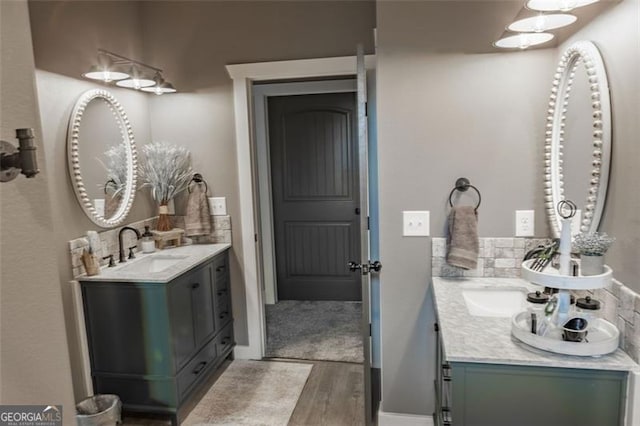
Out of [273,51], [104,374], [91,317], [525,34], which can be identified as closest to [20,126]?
[525,34]

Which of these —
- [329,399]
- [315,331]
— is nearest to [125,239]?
[329,399]

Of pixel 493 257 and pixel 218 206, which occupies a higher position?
pixel 218 206

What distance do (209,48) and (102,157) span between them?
1055mm

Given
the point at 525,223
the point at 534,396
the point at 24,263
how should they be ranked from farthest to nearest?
the point at 525,223, the point at 534,396, the point at 24,263

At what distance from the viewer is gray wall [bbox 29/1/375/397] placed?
2.89 metres

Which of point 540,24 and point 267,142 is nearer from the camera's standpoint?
point 540,24

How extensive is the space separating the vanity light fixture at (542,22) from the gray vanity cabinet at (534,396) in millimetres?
1197

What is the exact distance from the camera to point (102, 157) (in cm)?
271

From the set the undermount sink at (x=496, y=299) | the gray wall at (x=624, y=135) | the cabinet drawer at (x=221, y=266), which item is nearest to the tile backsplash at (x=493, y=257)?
the undermount sink at (x=496, y=299)

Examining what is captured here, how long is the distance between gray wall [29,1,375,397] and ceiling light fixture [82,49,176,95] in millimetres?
88

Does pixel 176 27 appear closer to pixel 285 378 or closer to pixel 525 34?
pixel 525 34

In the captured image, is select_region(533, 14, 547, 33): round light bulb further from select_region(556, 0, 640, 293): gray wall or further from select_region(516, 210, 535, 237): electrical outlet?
select_region(516, 210, 535, 237): electrical outlet

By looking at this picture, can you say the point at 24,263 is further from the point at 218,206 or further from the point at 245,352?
the point at 245,352

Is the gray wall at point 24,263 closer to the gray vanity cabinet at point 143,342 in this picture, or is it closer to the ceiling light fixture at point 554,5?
the ceiling light fixture at point 554,5
